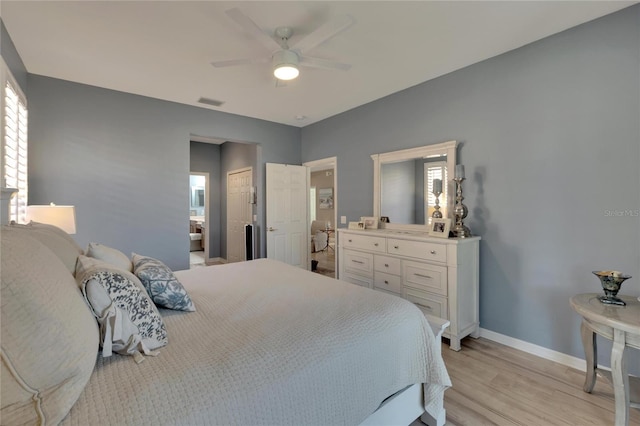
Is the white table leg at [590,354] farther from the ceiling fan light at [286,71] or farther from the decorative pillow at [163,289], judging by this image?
the ceiling fan light at [286,71]

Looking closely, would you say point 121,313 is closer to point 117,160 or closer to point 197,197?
point 117,160

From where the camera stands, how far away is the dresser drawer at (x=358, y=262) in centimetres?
336

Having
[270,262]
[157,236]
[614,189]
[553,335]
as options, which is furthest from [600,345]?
[157,236]

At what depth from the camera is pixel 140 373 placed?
3.26ft

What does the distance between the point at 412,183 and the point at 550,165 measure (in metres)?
1.33

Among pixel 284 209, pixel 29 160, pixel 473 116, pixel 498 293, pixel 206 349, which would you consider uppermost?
pixel 473 116

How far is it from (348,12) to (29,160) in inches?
142

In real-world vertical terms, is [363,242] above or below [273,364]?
above

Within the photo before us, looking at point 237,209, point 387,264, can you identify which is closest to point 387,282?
point 387,264

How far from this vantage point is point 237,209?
20.0 ft

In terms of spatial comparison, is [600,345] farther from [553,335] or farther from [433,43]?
[433,43]

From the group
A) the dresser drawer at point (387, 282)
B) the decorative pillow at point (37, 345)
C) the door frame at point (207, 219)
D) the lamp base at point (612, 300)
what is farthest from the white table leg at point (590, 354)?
the door frame at point (207, 219)

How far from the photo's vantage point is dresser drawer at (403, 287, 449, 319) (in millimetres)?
2660

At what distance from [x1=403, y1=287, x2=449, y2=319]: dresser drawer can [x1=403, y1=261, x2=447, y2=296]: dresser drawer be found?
0.17ft
